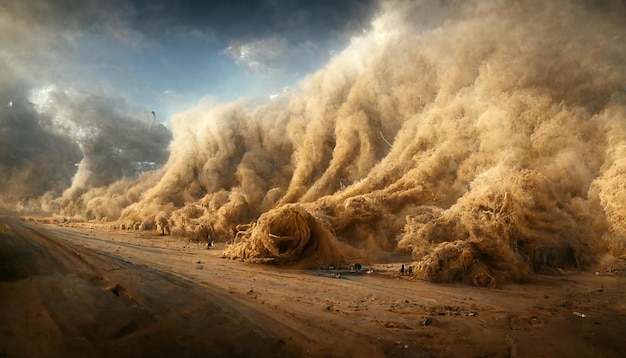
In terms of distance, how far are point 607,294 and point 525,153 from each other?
656 centimetres

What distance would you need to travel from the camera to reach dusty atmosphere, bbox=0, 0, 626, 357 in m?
4.01

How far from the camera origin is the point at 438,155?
14.6 metres

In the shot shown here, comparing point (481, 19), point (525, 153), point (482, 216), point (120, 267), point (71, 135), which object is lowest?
point (120, 267)

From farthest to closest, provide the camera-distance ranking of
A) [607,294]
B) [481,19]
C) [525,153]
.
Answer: [481,19], [525,153], [607,294]

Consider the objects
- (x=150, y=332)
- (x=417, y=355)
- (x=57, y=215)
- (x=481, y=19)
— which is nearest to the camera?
(x=150, y=332)

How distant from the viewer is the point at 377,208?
13484mm

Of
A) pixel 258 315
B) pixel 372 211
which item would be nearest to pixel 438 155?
pixel 372 211

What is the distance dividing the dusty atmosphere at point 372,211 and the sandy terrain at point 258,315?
3 centimetres

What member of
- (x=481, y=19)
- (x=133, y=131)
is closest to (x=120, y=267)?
(x=481, y=19)

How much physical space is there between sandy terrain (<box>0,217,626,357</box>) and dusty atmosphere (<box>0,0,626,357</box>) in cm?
3

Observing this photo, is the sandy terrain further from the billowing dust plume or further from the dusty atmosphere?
the billowing dust plume

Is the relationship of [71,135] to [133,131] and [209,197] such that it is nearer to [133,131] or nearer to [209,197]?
[133,131]

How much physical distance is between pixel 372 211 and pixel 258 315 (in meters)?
9.29

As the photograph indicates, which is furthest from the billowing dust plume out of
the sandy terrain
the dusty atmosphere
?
the sandy terrain
